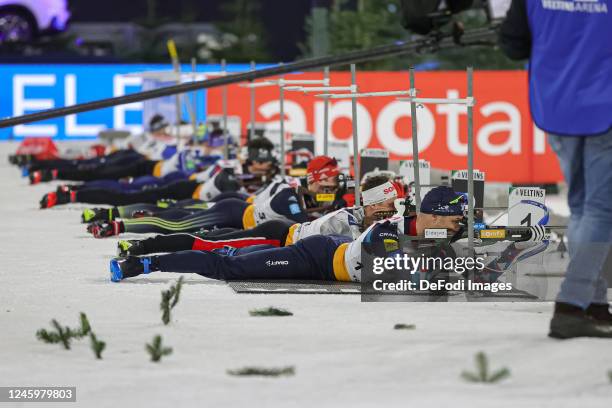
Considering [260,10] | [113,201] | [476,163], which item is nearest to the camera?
[113,201]

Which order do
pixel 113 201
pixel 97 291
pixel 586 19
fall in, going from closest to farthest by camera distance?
pixel 586 19 < pixel 97 291 < pixel 113 201

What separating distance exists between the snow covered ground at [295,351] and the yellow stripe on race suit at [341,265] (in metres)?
0.70

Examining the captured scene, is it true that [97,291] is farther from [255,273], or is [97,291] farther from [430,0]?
[430,0]

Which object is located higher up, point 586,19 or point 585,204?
point 586,19

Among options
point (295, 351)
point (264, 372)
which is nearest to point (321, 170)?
point (295, 351)

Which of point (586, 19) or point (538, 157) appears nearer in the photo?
point (586, 19)

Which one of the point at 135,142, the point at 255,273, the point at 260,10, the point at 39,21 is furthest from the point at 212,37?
the point at 255,273

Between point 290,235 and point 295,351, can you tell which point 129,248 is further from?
point 295,351

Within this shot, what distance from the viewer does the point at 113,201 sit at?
644 inches

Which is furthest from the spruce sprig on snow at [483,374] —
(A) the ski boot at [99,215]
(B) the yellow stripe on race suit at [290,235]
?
(A) the ski boot at [99,215]

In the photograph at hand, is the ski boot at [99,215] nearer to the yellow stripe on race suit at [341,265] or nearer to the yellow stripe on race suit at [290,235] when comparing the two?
the yellow stripe on race suit at [290,235]

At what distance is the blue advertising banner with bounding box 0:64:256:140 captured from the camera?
28031 millimetres

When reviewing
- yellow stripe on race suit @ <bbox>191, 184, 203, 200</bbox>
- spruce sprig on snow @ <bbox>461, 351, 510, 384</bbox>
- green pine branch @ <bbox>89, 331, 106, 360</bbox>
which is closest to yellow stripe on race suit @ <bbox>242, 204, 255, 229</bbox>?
yellow stripe on race suit @ <bbox>191, 184, 203, 200</bbox>

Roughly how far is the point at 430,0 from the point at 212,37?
32760 millimetres
